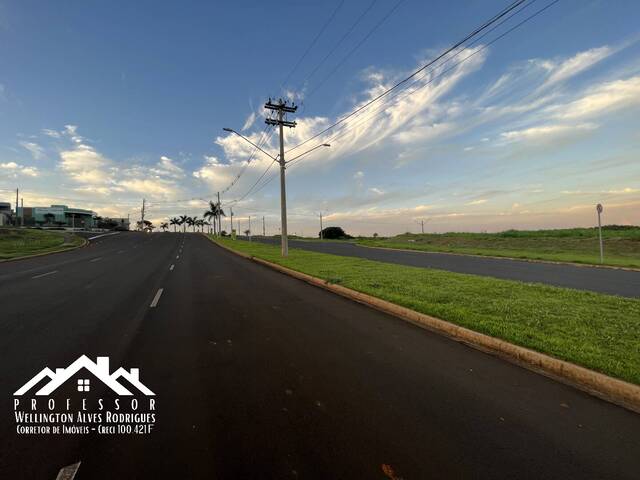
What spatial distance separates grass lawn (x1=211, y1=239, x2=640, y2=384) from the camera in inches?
166

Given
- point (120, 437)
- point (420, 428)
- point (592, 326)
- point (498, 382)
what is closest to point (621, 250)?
point (592, 326)

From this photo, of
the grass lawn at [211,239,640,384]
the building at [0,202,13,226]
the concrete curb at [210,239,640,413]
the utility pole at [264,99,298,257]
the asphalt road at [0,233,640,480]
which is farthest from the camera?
the building at [0,202,13,226]

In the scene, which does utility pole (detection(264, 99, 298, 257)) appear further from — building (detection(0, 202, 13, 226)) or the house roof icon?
building (detection(0, 202, 13, 226))

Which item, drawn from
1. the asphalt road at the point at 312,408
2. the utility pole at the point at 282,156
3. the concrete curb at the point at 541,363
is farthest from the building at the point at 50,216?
the concrete curb at the point at 541,363

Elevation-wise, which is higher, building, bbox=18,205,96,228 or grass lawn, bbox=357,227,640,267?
building, bbox=18,205,96,228

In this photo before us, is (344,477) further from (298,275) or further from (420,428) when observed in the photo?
(298,275)

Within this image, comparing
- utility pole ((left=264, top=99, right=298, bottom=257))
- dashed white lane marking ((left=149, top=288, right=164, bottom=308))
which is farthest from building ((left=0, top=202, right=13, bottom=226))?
dashed white lane marking ((left=149, top=288, right=164, bottom=308))

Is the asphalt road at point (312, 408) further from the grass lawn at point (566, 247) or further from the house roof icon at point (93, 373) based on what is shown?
the grass lawn at point (566, 247)

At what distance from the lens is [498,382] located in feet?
12.5

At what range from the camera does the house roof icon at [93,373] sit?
3505 millimetres

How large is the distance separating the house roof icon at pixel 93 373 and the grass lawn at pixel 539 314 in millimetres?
5234

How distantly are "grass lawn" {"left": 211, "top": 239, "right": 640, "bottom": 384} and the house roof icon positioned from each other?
5234 millimetres

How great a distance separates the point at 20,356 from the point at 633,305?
37.4 feet

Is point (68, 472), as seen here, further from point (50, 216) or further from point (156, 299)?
point (50, 216)
